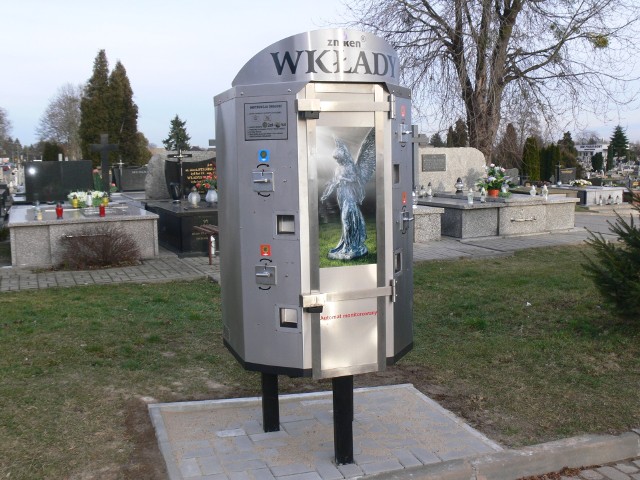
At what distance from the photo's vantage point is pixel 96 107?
58.8 m

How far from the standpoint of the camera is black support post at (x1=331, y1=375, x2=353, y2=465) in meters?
4.20

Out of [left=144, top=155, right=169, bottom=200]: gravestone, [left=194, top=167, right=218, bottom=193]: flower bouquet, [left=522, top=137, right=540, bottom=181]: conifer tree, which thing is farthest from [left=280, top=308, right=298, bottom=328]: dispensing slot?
[left=522, top=137, right=540, bottom=181]: conifer tree

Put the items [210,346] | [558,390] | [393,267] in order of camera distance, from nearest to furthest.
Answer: [393,267]
[558,390]
[210,346]

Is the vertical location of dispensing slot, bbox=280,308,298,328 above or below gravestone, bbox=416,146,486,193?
below

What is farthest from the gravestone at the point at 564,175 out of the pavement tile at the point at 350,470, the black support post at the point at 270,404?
the pavement tile at the point at 350,470

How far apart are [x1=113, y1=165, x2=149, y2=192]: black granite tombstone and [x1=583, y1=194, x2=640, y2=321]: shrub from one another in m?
27.5

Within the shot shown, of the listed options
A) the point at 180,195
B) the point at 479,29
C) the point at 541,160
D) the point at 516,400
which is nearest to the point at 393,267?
the point at 516,400

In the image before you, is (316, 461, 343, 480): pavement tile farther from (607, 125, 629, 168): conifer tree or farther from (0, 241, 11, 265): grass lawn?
(607, 125, 629, 168): conifer tree

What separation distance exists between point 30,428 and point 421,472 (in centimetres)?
281

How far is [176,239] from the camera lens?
46.4 feet

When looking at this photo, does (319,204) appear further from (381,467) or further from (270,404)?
(381,467)

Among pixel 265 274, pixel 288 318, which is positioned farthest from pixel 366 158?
pixel 288 318

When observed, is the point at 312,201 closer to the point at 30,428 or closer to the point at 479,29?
the point at 30,428

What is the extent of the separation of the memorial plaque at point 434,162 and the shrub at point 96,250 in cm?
967
